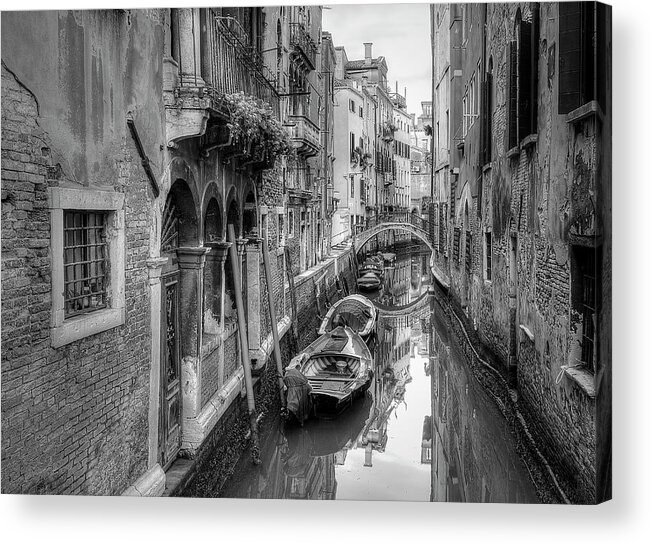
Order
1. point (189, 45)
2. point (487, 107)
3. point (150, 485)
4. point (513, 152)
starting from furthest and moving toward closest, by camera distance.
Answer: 1. point (487, 107)
2. point (513, 152)
3. point (189, 45)
4. point (150, 485)

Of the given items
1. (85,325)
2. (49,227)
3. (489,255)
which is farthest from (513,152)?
(49,227)

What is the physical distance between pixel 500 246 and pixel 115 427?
3.18m

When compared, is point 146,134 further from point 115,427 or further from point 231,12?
point 115,427

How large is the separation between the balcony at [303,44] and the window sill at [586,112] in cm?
223

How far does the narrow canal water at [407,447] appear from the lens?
3996mm

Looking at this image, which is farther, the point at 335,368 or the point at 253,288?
the point at 335,368

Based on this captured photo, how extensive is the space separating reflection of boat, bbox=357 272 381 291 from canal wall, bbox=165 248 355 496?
0.99ft

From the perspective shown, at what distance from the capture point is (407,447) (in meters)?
4.54

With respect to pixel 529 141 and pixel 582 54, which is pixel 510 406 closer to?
pixel 529 141

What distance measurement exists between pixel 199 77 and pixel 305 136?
1.96 metres

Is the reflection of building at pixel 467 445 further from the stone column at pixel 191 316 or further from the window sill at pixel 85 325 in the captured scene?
the window sill at pixel 85 325

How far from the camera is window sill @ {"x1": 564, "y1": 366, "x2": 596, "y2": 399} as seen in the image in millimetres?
3500

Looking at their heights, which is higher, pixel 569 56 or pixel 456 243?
pixel 569 56

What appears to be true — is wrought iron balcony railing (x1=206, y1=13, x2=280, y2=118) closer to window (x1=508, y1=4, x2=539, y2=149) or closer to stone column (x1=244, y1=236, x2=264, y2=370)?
stone column (x1=244, y1=236, x2=264, y2=370)
